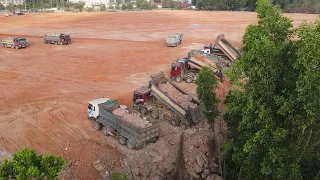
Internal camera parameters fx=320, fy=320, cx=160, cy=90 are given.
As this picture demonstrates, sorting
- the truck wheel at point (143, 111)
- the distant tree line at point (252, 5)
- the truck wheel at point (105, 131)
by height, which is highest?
the distant tree line at point (252, 5)

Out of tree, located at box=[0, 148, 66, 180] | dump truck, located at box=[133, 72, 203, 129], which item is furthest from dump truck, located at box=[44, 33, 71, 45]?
tree, located at box=[0, 148, 66, 180]

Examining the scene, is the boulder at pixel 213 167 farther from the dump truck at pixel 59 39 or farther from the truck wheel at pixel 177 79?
the dump truck at pixel 59 39

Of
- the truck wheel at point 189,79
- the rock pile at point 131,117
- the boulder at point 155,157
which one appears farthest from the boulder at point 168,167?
the truck wheel at point 189,79

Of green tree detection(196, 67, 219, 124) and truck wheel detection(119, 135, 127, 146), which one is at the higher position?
green tree detection(196, 67, 219, 124)

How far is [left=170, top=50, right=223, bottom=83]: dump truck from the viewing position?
102 ft

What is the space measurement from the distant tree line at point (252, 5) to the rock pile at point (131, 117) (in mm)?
86562

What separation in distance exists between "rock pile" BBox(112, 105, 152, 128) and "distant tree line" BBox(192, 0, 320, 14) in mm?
86562

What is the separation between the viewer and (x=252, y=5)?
103 meters

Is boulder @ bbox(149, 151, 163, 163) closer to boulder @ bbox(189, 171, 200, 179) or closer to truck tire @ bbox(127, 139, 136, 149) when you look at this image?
truck tire @ bbox(127, 139, 136, 149)

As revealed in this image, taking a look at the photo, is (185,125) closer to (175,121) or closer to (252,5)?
(175,121)

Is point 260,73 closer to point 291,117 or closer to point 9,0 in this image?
point 291,117

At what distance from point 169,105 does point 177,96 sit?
6.14ft

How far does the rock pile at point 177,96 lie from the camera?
75.1 feet

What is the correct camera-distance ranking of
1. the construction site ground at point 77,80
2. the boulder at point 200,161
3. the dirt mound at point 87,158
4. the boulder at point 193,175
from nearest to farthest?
the dirt mound at point 87,158 → the boulder at point 193,175 → the boulder at point 200,161 → the construction site ground at point 77,80
